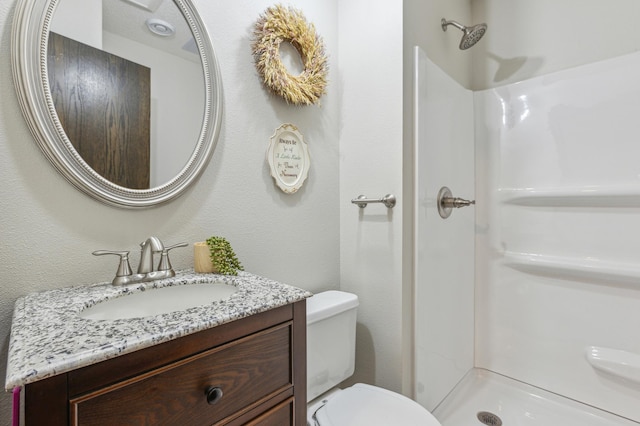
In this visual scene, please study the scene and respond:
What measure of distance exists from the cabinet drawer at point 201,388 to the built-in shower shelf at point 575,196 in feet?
4.99

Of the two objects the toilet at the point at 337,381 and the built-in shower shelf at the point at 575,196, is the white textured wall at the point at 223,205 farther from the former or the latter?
the built-in shower shelf at the point at 575,196

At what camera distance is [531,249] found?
166cm

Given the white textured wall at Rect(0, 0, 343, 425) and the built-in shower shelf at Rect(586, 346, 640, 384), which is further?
the built-in shower shelf at Rect(586, 346, 640, 384)

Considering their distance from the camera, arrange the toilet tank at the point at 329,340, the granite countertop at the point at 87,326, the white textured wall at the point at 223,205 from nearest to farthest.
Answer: the granite countertop at the point at 87,326 → the white textured wall at the point at 223,205 → the toilet tank at the point at 329,340

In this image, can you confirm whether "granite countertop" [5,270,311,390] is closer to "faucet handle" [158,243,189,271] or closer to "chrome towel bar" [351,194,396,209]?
"faucet handle" [158,243,189,271]

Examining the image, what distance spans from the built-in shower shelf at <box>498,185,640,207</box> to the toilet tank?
3.63 feet

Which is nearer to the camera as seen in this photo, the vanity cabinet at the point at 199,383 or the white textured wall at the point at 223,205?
the vanity cabinet at the point at 199,383

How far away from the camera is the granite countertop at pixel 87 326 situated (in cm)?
46

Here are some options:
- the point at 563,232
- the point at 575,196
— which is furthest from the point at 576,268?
the point at 575,196

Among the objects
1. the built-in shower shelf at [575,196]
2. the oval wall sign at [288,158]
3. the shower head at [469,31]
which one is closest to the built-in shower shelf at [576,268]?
the built-in shower shelf at [575,196]

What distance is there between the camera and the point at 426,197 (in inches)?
54.6

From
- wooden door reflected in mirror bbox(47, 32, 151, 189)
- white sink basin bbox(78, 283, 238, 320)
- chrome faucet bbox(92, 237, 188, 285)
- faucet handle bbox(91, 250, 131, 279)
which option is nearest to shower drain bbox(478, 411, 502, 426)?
white sink basin bbox(78, 283, 238, 320)

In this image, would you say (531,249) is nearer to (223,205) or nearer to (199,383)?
(223,205)

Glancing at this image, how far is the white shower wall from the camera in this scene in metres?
1.38
